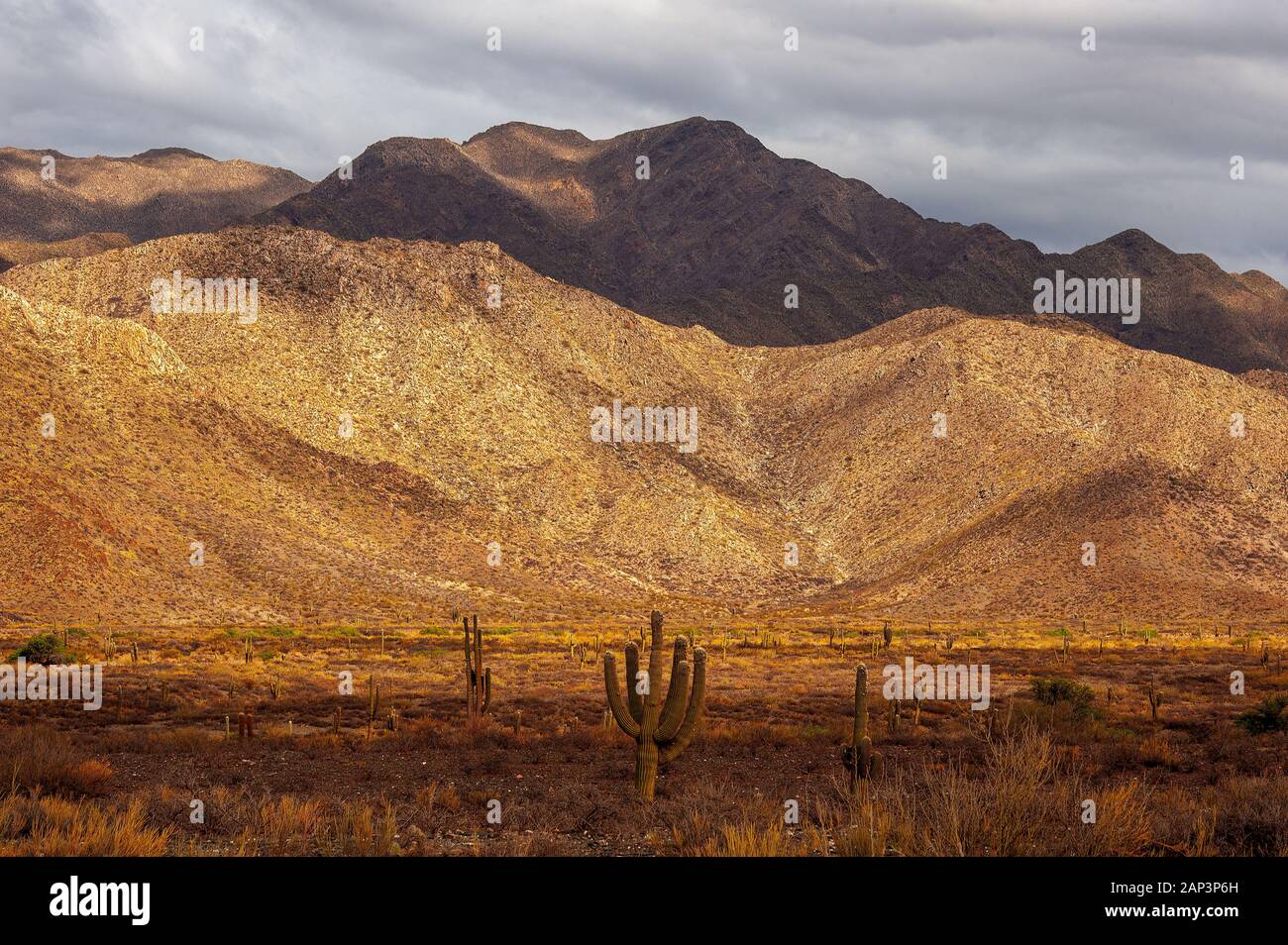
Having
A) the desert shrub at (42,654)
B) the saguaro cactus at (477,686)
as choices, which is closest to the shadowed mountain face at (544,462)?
the desert shrub at (42,654)

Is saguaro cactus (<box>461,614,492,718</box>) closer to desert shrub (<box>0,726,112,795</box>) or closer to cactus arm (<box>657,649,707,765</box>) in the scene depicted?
desert shrub (<box>0,726,112,795</box>)

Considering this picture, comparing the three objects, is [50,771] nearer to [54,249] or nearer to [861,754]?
[861,754]

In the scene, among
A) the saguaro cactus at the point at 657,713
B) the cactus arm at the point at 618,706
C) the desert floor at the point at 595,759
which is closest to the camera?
the desert floor at the point at 595,759

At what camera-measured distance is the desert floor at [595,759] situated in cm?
1085

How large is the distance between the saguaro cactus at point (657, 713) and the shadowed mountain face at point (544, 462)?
167 ft

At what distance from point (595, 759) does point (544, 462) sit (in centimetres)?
7254

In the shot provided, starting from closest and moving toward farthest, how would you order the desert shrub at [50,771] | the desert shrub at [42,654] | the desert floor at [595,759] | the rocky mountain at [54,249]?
the desert floor at [595,759], the desert shrub at [50,771], the desert shrub at [42,654], the rocky mountain at [54,249]

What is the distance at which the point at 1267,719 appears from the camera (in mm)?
26312

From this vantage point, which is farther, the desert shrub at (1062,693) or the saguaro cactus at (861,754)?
the desert shrub at (1062,693)

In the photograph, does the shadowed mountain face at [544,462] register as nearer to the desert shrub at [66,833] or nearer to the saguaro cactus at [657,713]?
the saguaro cactus at [657,713]

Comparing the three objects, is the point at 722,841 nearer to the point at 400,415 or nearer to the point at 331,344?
the point at 400,415

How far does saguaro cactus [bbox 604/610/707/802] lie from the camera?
1627cm

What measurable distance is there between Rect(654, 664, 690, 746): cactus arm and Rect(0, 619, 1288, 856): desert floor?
1.01 m

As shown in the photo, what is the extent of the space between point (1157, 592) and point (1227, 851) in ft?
224
